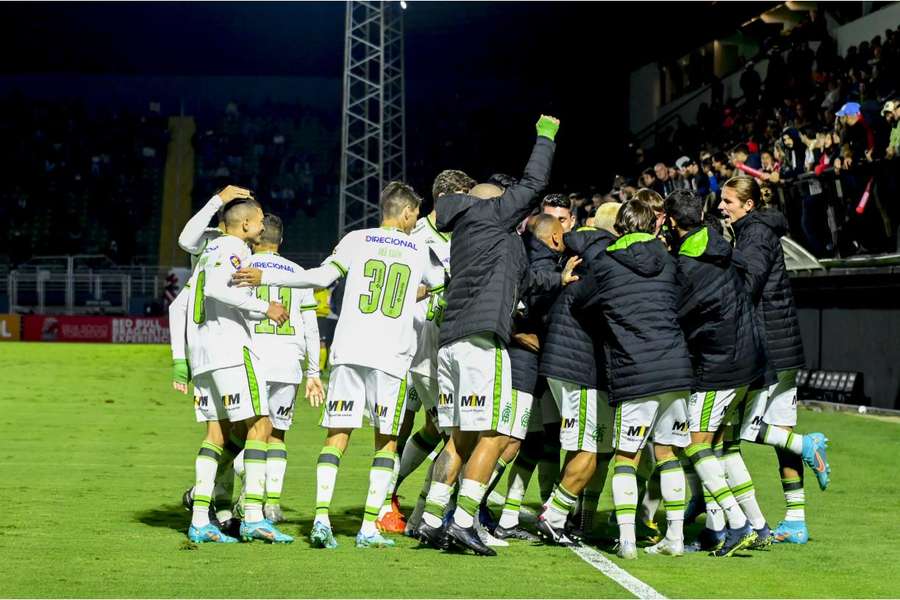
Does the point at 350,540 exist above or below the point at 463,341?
below

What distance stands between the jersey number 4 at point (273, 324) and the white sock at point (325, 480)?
1262 mm

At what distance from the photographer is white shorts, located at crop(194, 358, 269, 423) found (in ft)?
27.3

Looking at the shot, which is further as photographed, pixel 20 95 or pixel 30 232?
pixel 20 95

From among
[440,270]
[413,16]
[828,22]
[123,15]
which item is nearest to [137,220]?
[123,15]

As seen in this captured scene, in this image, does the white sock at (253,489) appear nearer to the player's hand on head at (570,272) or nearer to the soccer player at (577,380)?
the soccer player at (577,380)

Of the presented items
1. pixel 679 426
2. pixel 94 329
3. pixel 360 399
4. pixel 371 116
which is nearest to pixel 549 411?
pixel 679 426

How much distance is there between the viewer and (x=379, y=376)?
8273mm

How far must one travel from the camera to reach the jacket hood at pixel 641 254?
26.2 ft

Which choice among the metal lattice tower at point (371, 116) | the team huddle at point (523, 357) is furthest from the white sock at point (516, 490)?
the metal lattice tower at point (371, 116)

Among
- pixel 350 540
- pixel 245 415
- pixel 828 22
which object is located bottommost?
pixel 350 540

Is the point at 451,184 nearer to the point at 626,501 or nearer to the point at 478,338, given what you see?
the point at 478,338

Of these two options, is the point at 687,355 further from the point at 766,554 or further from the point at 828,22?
the point at 828,22

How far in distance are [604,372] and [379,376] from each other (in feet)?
4.53

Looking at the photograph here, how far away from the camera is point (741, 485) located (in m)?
8.62
